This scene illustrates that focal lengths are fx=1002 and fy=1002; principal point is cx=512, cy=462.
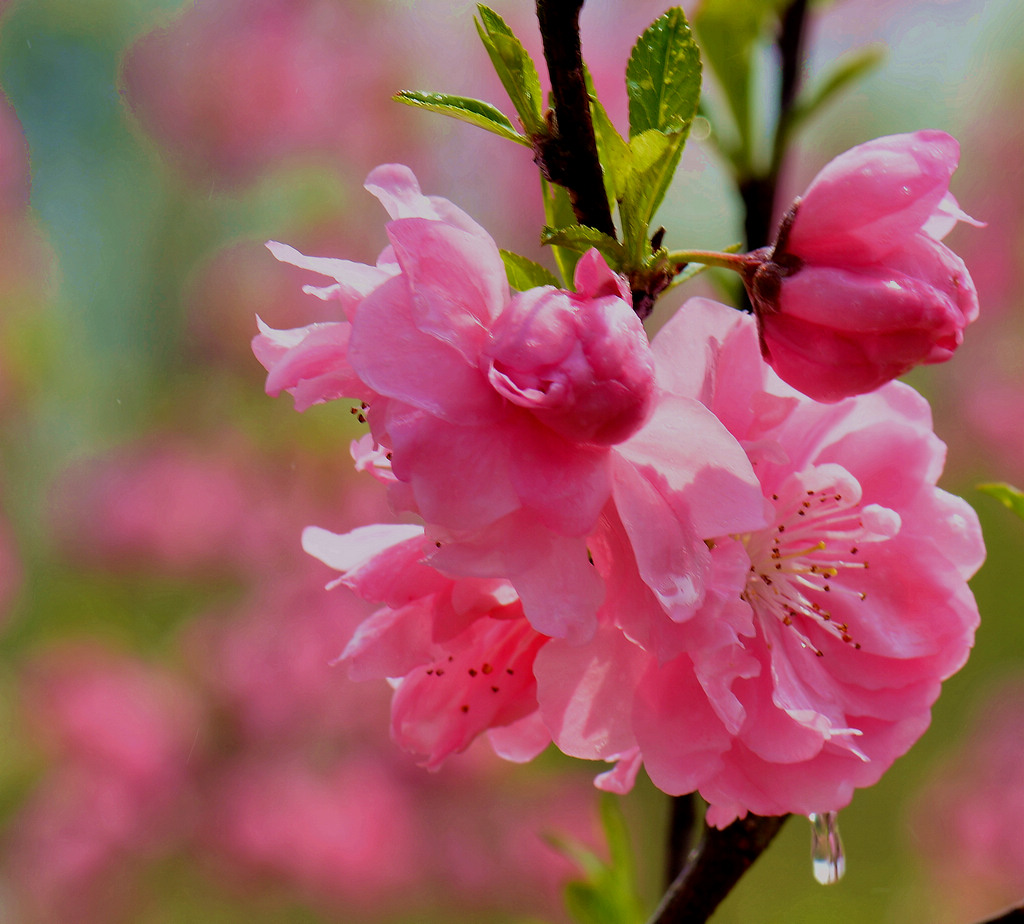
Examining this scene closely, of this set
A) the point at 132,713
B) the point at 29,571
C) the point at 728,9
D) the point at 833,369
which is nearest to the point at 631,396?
the point at 833,369

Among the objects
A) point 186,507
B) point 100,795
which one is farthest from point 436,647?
point 186,507

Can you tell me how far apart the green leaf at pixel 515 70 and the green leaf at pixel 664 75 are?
0.11ft

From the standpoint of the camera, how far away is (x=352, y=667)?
368 mm

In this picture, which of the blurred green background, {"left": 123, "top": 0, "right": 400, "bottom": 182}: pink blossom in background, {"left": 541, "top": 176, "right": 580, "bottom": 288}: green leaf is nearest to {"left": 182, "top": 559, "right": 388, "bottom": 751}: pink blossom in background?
the blurred green background

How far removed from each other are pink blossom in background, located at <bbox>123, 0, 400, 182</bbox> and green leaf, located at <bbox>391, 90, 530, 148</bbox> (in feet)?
7.42

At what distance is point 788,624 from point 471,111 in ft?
0.70

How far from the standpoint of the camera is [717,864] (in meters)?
0.43

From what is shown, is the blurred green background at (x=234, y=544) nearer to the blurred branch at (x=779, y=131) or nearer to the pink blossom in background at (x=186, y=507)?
the pink blossom in background at (x=186, y=507)

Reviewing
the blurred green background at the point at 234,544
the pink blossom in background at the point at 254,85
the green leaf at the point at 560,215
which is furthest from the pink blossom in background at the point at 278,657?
the green leaf at the point at 560,215

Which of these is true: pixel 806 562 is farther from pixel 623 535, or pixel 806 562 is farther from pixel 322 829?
pixel 322 829

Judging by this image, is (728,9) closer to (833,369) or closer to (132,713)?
(833,369)

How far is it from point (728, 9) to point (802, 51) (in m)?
0.08

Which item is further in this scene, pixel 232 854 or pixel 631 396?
pixel 232 854

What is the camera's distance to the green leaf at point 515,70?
322mm
